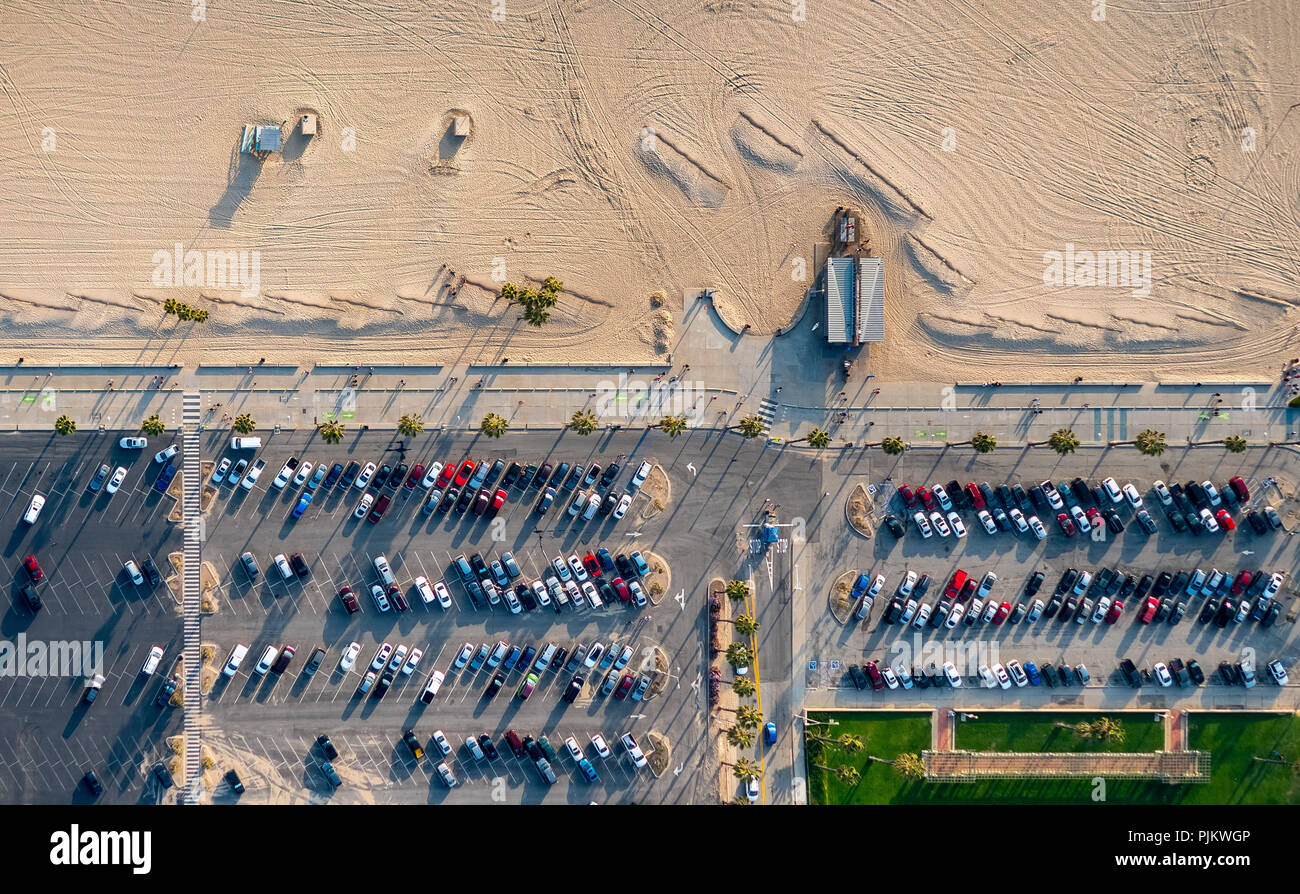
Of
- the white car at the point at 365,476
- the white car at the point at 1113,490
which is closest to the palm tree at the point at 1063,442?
the white car at the point at 1113,490

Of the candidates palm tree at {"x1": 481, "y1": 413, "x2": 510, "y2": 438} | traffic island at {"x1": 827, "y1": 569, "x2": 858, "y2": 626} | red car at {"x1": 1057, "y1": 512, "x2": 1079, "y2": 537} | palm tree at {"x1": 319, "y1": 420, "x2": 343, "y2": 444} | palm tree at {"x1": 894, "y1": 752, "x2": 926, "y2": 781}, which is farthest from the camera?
traffic island at {"x1": 827, "y1": 569, "x2": 858, "y2": 626}

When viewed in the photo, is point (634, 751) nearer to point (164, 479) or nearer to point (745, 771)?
point (745, 771)

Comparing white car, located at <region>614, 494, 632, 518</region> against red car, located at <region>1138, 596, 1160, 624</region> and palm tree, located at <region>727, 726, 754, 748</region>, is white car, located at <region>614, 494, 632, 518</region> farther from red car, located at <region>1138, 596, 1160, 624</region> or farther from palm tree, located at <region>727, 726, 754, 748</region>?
red car, located at <region>1138, 596, 1160, 624</region>

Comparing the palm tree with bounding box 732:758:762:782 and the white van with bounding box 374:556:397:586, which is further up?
the white van with bounding box 374:556:397:586

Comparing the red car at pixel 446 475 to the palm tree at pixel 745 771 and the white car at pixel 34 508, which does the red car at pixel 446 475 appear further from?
the palm tree at pixel 745 771

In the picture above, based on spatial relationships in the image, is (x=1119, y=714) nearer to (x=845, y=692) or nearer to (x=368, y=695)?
(x=845, y=692)

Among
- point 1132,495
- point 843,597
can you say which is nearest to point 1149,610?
point 1132,495

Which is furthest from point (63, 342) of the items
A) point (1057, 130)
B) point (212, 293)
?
point (1057, 130)

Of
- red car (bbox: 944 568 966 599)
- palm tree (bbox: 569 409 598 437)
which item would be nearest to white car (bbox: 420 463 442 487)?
palm tree (bbox: 569 409 598 437)
